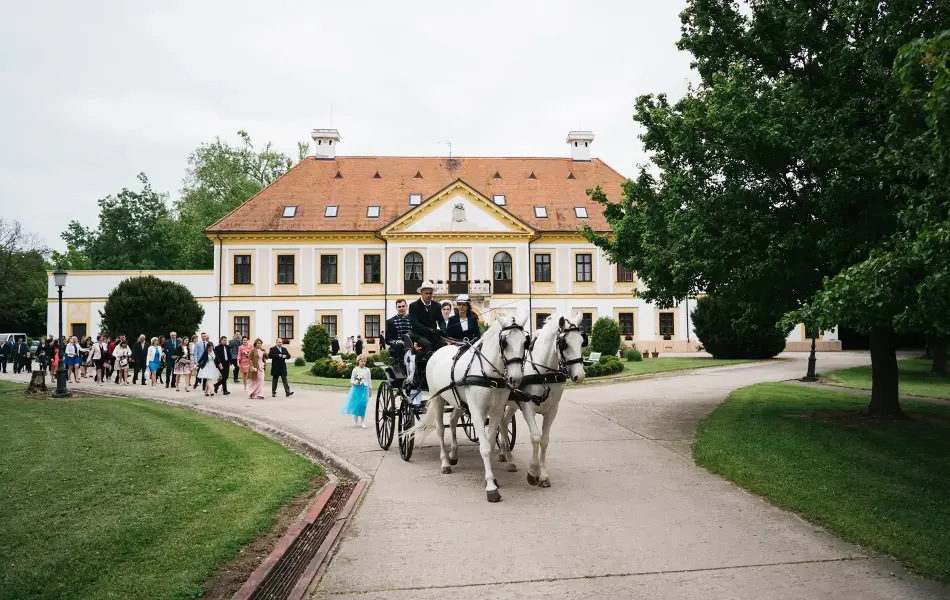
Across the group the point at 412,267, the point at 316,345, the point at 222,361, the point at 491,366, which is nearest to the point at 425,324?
the point at 491,366

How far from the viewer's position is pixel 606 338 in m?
33.5

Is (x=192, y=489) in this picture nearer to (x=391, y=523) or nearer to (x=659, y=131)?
(x=391, y=523)

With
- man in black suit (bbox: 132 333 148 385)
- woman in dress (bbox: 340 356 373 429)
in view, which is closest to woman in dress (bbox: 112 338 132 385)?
man in black suit (bbox: 132 333 148 385)

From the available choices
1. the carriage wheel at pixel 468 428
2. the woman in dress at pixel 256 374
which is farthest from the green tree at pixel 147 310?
the carriage wheel at pixel 468 428

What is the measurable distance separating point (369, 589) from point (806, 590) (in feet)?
10.3

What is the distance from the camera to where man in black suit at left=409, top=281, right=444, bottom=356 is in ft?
31.3

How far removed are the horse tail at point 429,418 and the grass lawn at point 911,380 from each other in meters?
14.8

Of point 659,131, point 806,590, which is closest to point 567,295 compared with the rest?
point 659,131

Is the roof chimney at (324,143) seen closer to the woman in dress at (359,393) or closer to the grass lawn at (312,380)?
the grass lawn at (312,380)

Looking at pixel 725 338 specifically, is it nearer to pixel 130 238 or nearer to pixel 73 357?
pixel 73 357

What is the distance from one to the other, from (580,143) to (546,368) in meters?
45.4

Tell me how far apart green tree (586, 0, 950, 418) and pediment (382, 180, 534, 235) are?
1203 inches

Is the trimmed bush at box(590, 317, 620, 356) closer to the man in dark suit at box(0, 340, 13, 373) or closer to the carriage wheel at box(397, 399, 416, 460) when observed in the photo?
the carriage wheel at box(397, 399, 416, 460)

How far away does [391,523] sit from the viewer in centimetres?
653
